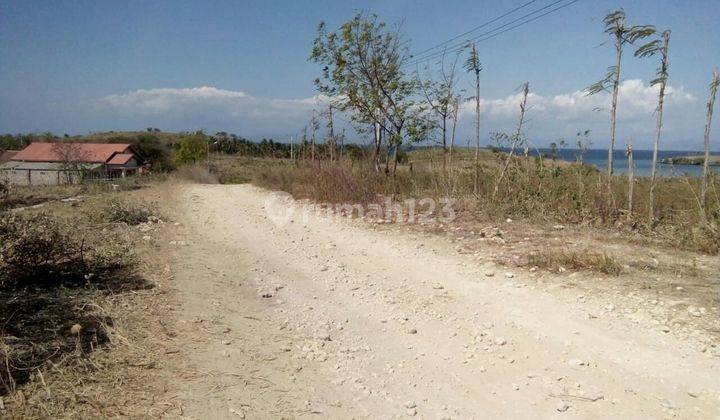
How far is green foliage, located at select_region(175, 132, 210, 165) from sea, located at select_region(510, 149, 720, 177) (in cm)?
2013

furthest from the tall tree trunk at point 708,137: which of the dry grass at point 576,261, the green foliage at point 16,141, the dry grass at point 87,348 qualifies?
the green foliage at point 16,141

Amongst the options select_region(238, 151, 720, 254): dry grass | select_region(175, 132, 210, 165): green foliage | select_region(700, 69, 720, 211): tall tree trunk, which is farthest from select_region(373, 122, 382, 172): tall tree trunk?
select_region(175, 132, 210, 165): green foliage

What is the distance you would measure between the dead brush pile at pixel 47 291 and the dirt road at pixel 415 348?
60 cm

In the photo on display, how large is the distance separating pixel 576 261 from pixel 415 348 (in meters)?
2.36

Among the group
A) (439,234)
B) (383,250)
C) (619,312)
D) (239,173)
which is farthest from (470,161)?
(239,173)

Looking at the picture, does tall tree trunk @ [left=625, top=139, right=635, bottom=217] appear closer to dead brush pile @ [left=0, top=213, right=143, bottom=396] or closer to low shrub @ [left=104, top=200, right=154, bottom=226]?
dead brush pile @ [left=0, top=213, right=143, bottom=396]

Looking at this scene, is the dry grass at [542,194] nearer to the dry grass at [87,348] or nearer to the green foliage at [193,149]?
the dry grass at [87,348]

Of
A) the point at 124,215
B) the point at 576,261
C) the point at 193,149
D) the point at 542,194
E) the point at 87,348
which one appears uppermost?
the point at 193,149

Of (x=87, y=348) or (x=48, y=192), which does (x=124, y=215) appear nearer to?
(x=87, y=348)

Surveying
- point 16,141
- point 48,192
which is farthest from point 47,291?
point 16,141

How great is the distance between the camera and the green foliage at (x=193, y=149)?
24.1m

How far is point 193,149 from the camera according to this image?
2428 cm

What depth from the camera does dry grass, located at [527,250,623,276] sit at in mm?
4406

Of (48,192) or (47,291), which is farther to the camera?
(48,192)
